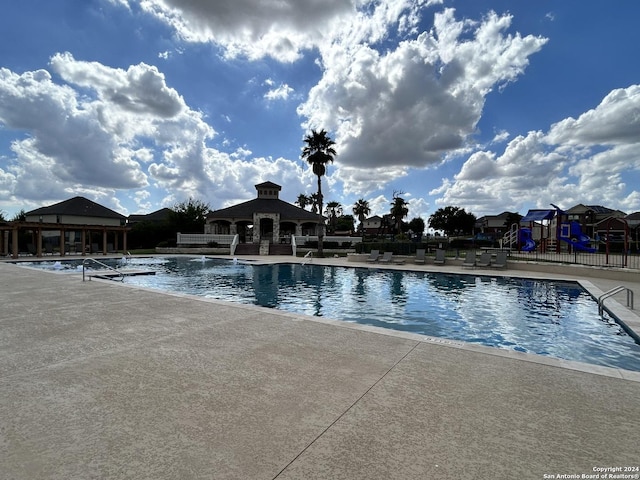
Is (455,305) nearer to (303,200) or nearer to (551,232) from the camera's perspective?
(551,232)

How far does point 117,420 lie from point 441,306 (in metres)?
10.1

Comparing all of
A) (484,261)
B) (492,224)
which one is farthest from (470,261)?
(492,224)

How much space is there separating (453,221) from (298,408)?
107042 mm

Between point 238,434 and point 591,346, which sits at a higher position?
point 238,434

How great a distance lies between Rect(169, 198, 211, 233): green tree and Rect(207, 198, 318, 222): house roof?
12.2 ft

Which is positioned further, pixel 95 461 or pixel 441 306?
pixel 441 306

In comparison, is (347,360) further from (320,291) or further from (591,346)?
(320,291)

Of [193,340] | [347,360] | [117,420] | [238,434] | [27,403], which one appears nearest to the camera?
[238,434]

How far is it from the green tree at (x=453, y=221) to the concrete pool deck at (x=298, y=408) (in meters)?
104

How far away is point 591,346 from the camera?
699 cm

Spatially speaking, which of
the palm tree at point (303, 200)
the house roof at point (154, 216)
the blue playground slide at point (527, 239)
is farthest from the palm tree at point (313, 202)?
the blue playground slide at point (527, 239)

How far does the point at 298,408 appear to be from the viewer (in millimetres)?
3240

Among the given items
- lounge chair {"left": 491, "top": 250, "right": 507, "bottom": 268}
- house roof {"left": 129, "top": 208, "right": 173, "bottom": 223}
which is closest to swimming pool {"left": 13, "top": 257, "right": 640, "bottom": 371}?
lounge chair {"left": 491, "top": 250, "right": 507, "bottom": 268}

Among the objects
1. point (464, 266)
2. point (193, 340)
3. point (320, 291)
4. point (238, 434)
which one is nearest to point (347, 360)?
point (238, 434)
